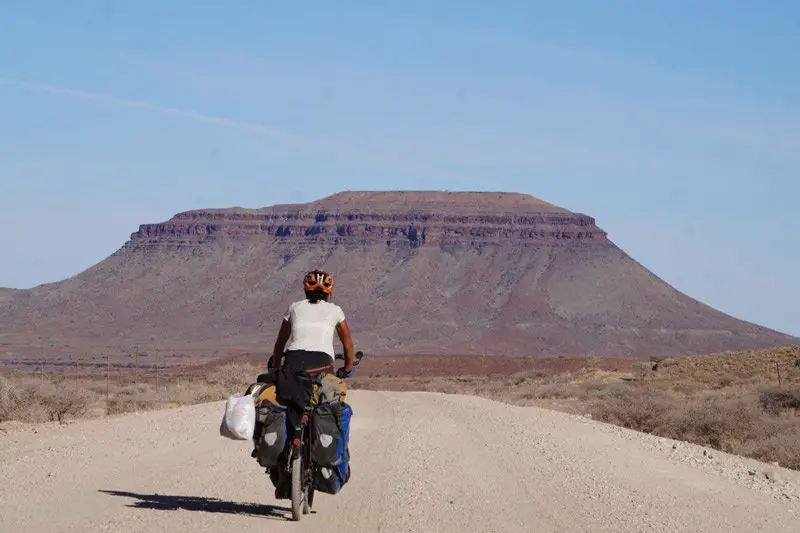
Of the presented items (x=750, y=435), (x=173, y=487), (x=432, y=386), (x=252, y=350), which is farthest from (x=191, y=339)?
(x=173, y=487)

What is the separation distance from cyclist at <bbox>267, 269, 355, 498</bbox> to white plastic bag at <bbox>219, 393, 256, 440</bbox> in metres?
0.33

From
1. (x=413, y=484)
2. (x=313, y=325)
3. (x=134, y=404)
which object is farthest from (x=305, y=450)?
(x=134, y=404)

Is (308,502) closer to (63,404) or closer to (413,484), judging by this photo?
(413,484)

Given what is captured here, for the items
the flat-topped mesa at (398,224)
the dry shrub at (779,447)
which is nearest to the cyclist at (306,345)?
the dry shrub at (779,447)

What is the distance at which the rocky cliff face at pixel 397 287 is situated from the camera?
14200cm

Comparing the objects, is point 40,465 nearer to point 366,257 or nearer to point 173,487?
point 173,487

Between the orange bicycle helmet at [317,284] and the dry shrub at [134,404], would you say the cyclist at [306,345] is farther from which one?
the dry shrub at [134,404]

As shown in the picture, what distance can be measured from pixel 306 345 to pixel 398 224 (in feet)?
540

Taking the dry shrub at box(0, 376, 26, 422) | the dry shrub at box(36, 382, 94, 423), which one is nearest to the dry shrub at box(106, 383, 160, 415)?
the dry shrub at box(36, 382, 94, 423)

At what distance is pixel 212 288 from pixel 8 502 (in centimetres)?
15094

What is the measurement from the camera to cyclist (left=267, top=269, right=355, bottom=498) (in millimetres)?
10234

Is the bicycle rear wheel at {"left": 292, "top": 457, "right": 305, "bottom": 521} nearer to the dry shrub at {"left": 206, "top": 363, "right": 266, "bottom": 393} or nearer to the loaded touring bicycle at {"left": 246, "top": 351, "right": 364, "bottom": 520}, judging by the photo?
the loaded touring bicycle at {"left": 246, "top": 351, "right": 364, "bottom": 520}

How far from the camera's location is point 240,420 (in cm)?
994

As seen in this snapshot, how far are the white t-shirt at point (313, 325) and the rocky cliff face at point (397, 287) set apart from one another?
4730 inches
